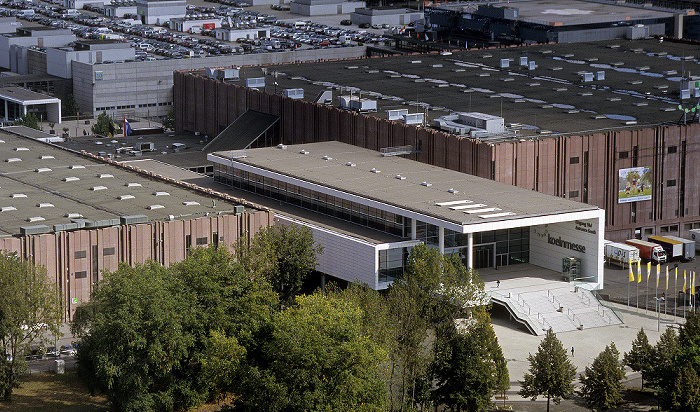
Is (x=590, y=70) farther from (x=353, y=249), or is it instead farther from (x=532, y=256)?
(x=353, y=249)

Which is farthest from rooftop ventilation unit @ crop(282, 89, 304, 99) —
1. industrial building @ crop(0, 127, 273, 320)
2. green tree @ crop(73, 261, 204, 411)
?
green tree @ crop(73, 261, 204, 411)

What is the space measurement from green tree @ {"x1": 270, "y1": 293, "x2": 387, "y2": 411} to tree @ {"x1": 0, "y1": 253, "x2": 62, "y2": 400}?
18749 mm

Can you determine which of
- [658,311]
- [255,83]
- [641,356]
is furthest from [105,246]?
[255,83]

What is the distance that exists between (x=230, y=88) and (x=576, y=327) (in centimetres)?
6501

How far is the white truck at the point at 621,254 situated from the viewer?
416 ft

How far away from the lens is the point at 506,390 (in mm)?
93812

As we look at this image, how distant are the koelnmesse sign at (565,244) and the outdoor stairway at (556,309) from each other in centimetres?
348

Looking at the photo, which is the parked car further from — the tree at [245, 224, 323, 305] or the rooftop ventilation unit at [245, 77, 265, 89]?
the rooftop ventilation unit at [245, 77, 265, 89]

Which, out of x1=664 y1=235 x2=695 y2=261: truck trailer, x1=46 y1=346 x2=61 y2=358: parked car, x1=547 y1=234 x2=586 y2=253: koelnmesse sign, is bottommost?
x1=46 y1=346 x2=61 y2=358: parked car

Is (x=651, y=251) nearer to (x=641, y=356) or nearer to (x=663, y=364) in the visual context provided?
(x=641, y=356)

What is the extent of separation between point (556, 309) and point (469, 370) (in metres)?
23.5

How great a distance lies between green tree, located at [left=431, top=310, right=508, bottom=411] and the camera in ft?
295

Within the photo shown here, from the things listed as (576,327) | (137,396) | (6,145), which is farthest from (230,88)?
(137,396)

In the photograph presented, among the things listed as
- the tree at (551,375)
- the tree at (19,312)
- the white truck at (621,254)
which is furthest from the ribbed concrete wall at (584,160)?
the tree at (19,312)
